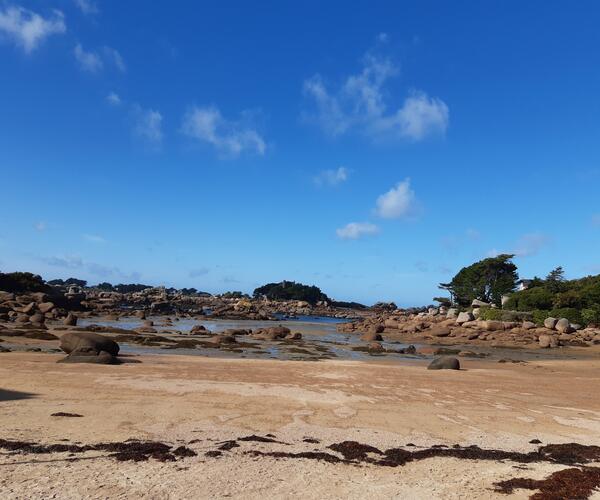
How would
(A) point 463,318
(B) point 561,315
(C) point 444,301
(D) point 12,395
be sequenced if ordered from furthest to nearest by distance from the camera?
(C) point 444,301 < (A) point 463,318 < (B) point 561,315 < (D) point 12,395

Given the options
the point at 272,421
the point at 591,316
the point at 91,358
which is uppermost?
the point at 591,316

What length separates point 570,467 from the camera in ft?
30.4

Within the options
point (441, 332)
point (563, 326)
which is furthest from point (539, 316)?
point (441, 332)

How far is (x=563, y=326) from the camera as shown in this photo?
46719 mm

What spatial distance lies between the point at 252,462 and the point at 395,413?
618 centimetres

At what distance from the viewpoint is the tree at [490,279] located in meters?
73.1

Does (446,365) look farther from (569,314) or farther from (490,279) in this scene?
(490,279)

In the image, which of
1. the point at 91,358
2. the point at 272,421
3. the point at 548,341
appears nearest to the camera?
the point at 272,421

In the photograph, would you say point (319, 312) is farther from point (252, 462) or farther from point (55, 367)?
point (252, 462)

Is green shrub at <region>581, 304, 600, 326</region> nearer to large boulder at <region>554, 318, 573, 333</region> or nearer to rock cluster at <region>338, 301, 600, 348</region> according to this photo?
rock cluster at <region>338, 301, 600, 348</region>

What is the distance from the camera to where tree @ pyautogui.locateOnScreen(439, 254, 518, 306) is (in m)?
73.1

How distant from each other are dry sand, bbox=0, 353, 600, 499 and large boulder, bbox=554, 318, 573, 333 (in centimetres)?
2623

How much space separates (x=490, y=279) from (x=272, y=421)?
7136 cm

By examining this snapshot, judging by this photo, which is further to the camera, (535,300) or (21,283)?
(21,283)
